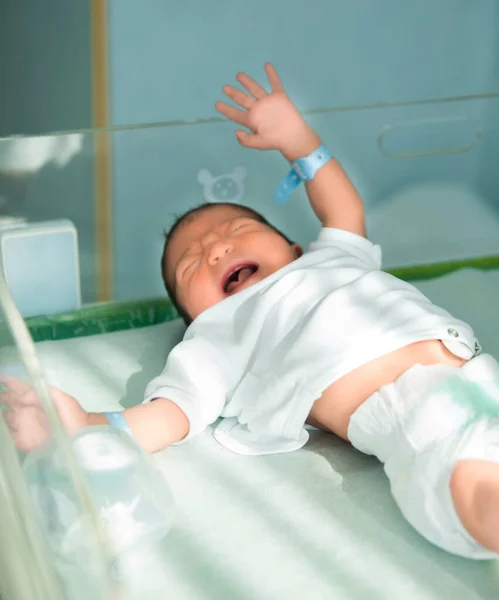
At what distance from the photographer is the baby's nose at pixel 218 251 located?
120 cm

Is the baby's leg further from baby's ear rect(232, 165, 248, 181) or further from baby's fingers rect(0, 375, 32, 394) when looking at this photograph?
baby's ear rect(232, 165, 248, 181)

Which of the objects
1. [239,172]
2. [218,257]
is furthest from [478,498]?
[239,172]

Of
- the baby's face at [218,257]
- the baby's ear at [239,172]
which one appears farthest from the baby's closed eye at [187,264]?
the baby's ear at [239,172]

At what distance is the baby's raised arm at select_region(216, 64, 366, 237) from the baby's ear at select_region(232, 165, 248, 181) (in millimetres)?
209

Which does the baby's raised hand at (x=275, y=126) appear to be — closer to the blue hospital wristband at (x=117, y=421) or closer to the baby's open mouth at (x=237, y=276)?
the baby's open mouth at (x=237, y=276)

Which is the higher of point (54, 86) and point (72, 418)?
point (54, 86)

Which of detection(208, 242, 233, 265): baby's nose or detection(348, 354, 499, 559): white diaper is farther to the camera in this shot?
detection(208, 242, 233, 265): baby's nose

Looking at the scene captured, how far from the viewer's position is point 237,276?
1.26 meters

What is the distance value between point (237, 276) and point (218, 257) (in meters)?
0.06

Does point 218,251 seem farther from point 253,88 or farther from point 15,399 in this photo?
point 15,399

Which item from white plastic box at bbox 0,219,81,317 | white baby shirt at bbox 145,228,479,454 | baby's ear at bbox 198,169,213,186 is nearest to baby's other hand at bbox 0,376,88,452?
white baby shirt at bbox 145,228,479,454

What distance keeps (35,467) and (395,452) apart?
1.30 feet

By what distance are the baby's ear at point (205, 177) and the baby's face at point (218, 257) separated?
0.31 m

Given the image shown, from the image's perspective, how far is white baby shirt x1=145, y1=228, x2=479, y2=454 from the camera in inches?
41.9
